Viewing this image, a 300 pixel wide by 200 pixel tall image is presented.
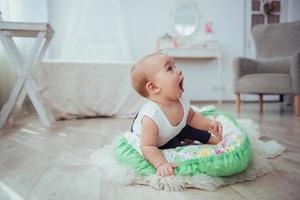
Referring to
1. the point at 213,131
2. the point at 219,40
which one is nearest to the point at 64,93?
the point at 213,131

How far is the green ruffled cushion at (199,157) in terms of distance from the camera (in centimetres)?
77

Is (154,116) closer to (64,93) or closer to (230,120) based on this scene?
(230,120)

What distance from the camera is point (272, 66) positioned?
2.82 m

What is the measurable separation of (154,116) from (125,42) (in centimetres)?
240

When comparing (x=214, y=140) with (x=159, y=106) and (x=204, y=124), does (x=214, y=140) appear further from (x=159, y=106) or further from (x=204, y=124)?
(x=159, y=106)

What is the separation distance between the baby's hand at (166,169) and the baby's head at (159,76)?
0.23m

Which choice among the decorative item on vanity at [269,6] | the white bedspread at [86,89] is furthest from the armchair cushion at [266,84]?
the decorative item on vanity at [269,6]

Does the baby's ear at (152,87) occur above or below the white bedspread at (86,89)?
above

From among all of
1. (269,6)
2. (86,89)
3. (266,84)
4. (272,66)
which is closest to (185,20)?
(269,6)

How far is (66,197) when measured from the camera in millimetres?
697

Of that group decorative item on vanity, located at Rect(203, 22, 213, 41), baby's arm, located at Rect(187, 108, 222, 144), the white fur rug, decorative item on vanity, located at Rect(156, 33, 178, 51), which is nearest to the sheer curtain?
decorative item on vanity, located at Rect(156, 33, 178, 51)

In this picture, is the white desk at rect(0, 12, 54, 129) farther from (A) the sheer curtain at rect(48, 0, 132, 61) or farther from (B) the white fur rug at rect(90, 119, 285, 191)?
(A) the sheer curtain at rect(48, 0, 132, 61)

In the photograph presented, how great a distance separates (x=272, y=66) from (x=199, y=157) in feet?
7.48

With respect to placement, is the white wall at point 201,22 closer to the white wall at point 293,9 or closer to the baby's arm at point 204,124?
the white wall at point 293,9
